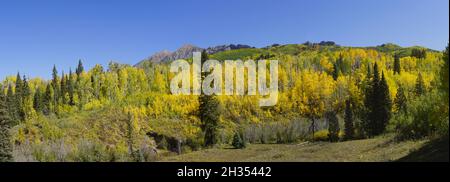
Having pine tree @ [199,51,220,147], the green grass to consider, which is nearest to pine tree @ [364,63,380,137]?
the green grass

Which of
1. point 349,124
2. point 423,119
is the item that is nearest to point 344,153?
point 423,119

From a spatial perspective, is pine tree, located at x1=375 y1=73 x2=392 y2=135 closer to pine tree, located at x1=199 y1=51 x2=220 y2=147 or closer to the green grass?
the green grass

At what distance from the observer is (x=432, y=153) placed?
27.8 metres

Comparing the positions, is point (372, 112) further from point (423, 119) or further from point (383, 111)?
point (423, 119)

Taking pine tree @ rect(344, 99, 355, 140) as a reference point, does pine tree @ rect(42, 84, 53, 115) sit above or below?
above

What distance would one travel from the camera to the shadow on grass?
25.3 m

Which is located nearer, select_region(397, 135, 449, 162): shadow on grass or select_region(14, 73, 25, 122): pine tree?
select_region(397, 135, 449, 162): shadow on grass

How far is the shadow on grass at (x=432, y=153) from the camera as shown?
25278mm

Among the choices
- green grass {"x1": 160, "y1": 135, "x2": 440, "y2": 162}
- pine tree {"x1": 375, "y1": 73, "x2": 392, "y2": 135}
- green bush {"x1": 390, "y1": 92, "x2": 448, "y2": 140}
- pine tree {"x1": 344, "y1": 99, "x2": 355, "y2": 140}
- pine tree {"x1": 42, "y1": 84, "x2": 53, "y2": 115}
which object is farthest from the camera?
pine tree {"x1": 42, "y1": 84, "x2": 53, "y2": 115}

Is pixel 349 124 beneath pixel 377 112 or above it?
beneath

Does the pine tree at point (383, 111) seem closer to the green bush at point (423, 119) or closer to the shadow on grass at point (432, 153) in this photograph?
the green bush at point (423, 119)

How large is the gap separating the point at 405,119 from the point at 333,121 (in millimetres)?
26794

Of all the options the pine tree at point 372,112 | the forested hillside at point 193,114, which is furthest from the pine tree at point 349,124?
the pine tree at point 372,112
